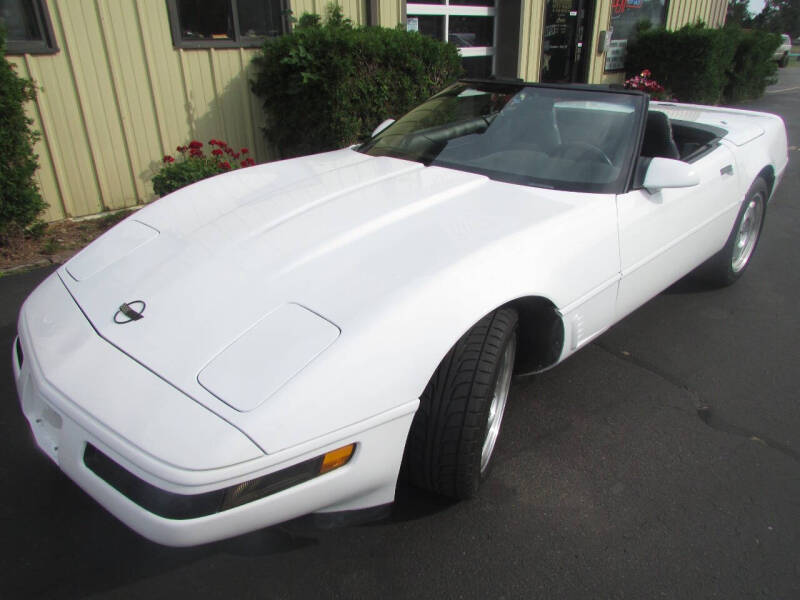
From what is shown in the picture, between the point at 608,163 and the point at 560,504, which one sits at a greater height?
the point at 608,163

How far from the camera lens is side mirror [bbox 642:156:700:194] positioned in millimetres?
2506

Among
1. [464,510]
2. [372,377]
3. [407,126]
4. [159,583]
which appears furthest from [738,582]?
[407,126]

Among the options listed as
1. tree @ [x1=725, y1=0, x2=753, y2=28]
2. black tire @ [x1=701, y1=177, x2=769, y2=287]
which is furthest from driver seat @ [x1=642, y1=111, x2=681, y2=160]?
tree @ [x1=725, y1=0, x2=753, y2=28]

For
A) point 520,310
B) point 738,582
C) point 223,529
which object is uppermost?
point 520,310

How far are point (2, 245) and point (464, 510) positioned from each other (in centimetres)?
411

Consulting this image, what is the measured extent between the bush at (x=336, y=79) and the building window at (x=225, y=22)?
0.24 meters

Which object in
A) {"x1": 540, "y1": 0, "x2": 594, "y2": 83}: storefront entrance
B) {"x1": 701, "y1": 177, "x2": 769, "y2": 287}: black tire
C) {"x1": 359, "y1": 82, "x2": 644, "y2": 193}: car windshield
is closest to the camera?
{"x1": 359, "y1": 82, "x2": 644, "y2": 193}: car windshield

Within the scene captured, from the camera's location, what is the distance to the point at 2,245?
433cm

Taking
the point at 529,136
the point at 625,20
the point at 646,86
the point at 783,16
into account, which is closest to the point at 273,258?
the point at 529,136

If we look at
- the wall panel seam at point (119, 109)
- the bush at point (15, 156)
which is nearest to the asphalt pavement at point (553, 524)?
the bush at point (15, 156)

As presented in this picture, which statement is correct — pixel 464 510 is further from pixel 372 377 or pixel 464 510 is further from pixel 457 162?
pixel 457 162

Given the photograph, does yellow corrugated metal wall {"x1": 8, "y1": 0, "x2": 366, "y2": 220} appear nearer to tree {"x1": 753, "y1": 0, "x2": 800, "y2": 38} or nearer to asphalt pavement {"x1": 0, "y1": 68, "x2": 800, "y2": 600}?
asphalt pavement {"x1": 0, "y1": 68, "x2": 800, "y2": 600}

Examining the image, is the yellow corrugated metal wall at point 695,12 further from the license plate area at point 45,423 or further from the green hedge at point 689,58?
the license plate area at point 45,423

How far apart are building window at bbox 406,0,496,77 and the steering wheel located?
617 cm
